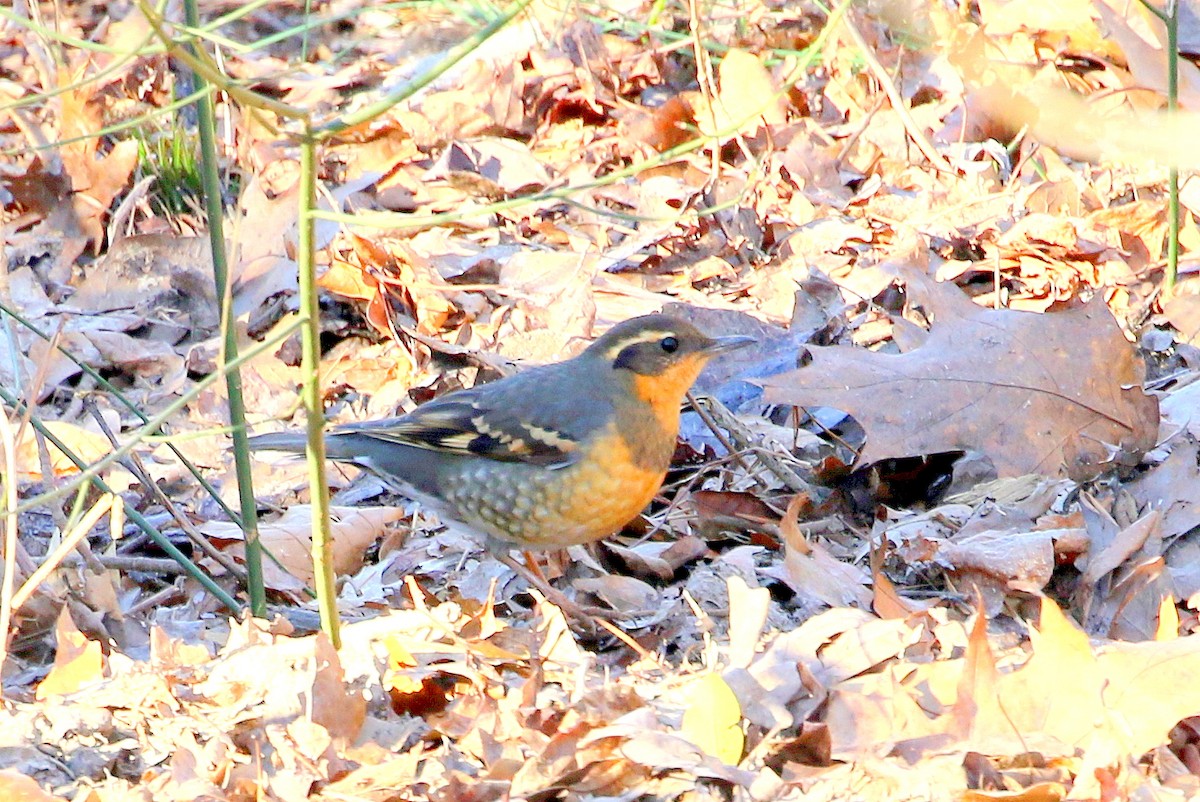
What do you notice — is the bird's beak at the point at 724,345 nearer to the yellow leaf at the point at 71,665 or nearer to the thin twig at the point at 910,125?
the thin twig at the point at 910,125

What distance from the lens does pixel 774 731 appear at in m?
3.41

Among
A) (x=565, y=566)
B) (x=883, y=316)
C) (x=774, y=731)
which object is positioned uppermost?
(x=774, y=731)

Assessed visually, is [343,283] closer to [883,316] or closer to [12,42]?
[883,316]

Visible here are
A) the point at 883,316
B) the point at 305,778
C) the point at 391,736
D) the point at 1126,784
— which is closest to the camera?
the point at 1126,784

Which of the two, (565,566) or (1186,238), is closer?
(565,566)

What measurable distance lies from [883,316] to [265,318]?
310 centimetres

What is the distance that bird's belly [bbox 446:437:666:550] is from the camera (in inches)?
207

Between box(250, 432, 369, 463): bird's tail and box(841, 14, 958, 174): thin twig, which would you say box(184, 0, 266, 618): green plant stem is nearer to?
box(250, 432, 369, 463): bird's tail

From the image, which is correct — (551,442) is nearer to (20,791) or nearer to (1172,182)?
(20,791)

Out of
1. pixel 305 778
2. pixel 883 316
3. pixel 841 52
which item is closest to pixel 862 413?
pixel 883 316

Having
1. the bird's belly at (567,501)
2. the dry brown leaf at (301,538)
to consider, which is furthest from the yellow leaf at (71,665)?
the bird's belly at (567,501)

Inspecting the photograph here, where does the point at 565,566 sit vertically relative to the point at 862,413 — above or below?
below

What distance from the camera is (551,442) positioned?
549cm

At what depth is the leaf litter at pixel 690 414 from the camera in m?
3.42
